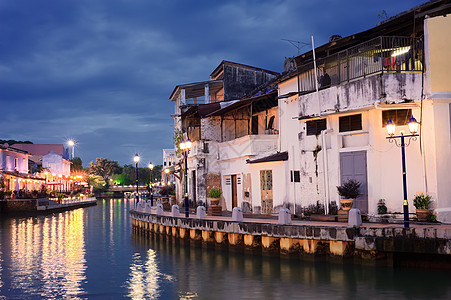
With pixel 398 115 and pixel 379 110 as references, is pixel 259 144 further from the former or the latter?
pixel 398 115

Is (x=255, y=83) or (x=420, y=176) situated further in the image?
(x=255, y=83)

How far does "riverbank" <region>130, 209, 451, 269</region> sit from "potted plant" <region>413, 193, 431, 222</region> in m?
0.69

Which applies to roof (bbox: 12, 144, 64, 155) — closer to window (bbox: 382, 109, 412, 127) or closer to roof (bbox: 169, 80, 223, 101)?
roof (bbox: 169, 80, 223, 101)

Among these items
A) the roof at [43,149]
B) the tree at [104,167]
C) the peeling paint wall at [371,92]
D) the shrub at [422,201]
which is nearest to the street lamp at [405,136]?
the peeling paint wall at [371,92]

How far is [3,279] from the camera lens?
20.5 m

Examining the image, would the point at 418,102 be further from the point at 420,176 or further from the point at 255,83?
the point at 255,83

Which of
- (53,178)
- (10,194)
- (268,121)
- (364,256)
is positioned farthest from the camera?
(53,178)

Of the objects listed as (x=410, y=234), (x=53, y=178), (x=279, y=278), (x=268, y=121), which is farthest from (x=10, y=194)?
(x=410, y=234)

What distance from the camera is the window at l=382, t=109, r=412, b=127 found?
21.4 meters

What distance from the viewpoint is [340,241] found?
766 inches

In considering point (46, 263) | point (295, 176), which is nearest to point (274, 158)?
point (295, 176)

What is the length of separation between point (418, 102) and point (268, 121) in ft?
45.9

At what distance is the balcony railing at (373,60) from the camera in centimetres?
2116

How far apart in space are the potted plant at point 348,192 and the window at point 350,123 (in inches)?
102
